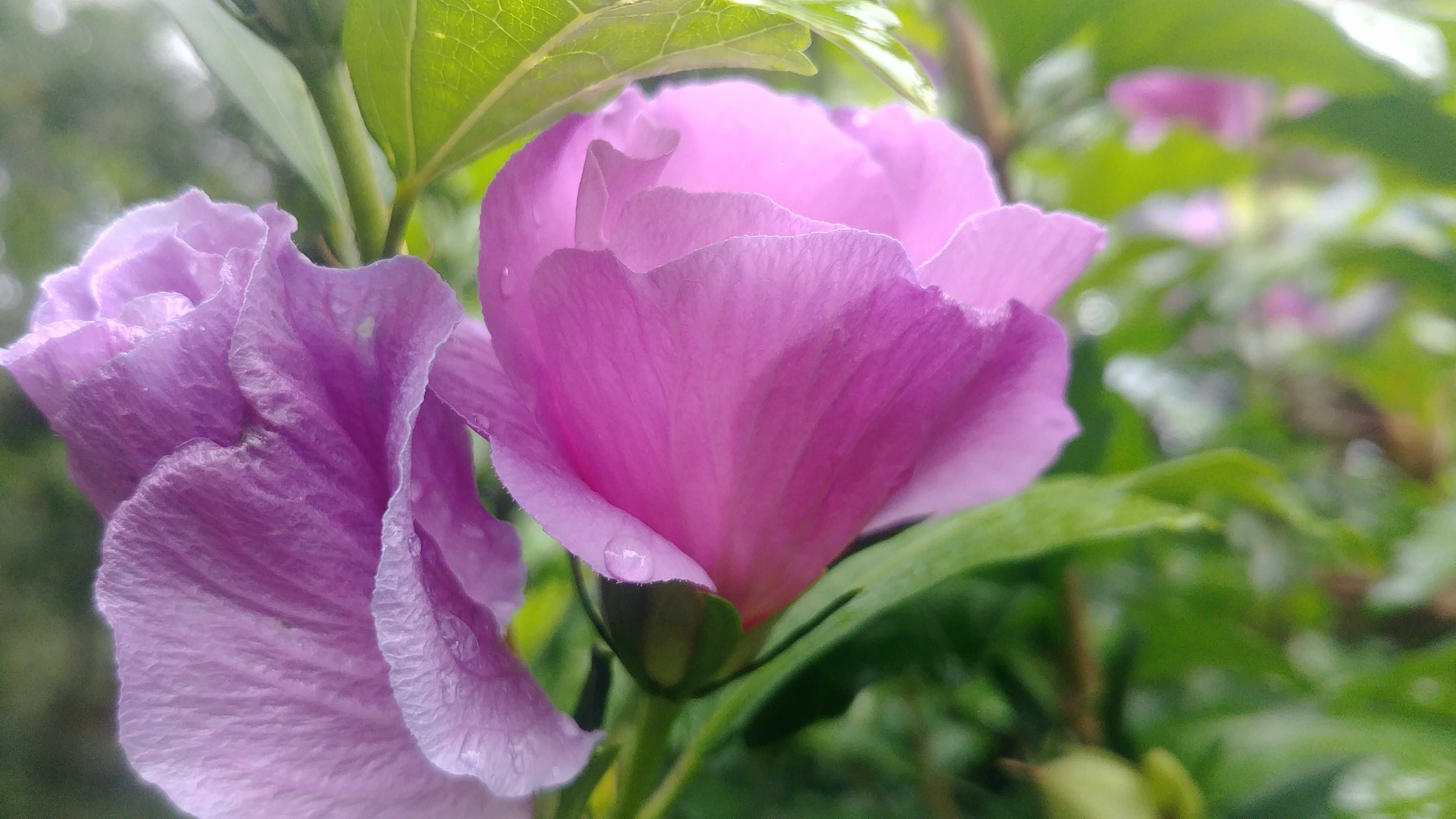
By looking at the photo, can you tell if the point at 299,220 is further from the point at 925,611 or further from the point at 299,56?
the point at 925,611

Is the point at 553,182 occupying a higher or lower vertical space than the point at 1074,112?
higher

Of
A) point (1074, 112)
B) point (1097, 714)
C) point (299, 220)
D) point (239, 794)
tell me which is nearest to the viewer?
point (239, 794)

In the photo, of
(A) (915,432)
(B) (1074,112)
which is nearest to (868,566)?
(A) (915,432)

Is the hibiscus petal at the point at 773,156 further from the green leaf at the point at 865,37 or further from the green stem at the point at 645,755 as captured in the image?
the green stem at the point at 645,755

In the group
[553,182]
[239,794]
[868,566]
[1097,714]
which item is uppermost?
[553,182]

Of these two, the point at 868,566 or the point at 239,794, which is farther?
the point at 868,566

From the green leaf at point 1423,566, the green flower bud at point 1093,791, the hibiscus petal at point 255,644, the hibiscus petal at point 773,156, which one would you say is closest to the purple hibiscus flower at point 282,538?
the hibiscus petal at point 255,644

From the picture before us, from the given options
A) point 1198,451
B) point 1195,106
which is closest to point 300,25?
point 1198,451
